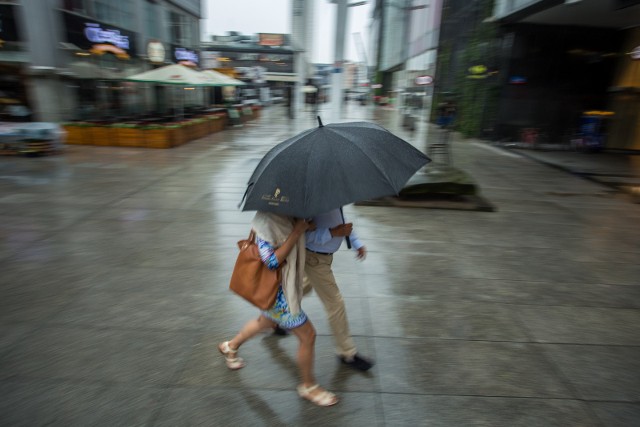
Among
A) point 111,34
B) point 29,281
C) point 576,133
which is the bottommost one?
point 29,281

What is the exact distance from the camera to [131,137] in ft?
42.2

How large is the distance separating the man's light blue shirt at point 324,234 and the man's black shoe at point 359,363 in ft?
3.29

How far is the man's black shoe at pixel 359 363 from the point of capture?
303cm

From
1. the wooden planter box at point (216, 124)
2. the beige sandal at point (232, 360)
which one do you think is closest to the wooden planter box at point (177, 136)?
the wooden planter box at point (216, 124)

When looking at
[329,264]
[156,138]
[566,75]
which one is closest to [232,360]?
[329,264]

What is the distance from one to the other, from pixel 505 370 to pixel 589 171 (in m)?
10.0

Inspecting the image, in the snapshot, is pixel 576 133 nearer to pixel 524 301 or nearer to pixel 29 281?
pixel 524 301

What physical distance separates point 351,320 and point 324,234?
1.47 m

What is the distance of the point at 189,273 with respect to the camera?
15.0ft

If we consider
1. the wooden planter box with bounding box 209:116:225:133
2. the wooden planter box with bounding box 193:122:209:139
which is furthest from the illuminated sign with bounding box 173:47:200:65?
the wooden planter box with bounding box 193:122:209:139

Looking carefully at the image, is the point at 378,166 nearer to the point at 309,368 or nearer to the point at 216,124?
→ the point at 309,368

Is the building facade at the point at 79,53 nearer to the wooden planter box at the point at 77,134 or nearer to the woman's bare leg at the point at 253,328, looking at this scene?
the wooden planter box at the point at 77,134

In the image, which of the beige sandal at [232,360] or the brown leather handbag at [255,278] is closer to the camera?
the brown leather handbag at [255,278]

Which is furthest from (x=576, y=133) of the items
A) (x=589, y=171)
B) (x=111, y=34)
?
(x=111, y=34)
